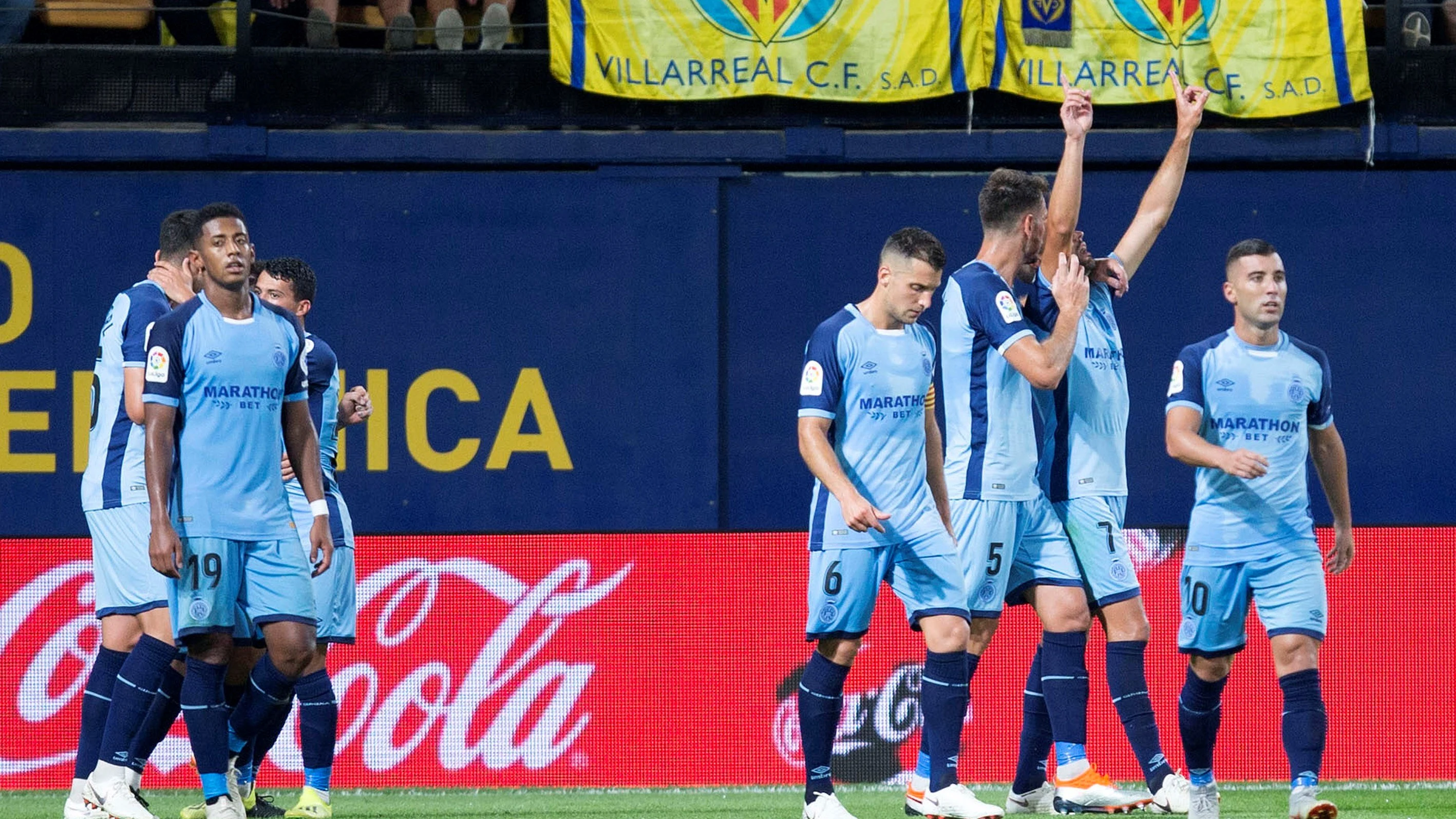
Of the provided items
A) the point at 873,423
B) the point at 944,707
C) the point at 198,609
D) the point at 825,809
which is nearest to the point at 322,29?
the point at 198,609

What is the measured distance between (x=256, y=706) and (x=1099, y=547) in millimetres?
3161

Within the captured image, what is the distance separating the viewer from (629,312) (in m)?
11.4

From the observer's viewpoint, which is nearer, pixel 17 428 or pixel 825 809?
pixel 825 809

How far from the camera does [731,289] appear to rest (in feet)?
37.8

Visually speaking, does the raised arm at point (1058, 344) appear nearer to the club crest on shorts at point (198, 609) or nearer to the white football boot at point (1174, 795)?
the white football boot at point (1174, 795)

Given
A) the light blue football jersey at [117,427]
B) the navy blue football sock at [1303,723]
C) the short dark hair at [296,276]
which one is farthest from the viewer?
the short dark hair at [296,276]

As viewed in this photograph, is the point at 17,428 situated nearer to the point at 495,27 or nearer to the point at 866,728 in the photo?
the point at 495,27

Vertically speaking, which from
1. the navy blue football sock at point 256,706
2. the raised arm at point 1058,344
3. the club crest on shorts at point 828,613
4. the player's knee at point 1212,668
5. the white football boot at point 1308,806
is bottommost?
the white football boot at point 1308,806

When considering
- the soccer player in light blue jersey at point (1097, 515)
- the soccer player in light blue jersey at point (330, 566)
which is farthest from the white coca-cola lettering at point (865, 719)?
the soccer player in light blue jersey at point (330, 566)

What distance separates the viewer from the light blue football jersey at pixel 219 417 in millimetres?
6008

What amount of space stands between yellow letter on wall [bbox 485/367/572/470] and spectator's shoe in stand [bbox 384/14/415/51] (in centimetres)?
224

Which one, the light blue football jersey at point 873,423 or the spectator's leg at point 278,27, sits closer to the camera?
the light blue football jersey at point 873,423

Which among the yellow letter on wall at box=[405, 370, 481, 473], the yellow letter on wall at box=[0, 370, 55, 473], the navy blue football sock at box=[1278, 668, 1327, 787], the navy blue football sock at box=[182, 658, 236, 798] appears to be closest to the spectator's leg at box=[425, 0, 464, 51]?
the yellow letter on wall at box=[405, 370, 481, 473]

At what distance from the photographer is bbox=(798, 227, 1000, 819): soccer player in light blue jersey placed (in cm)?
611
